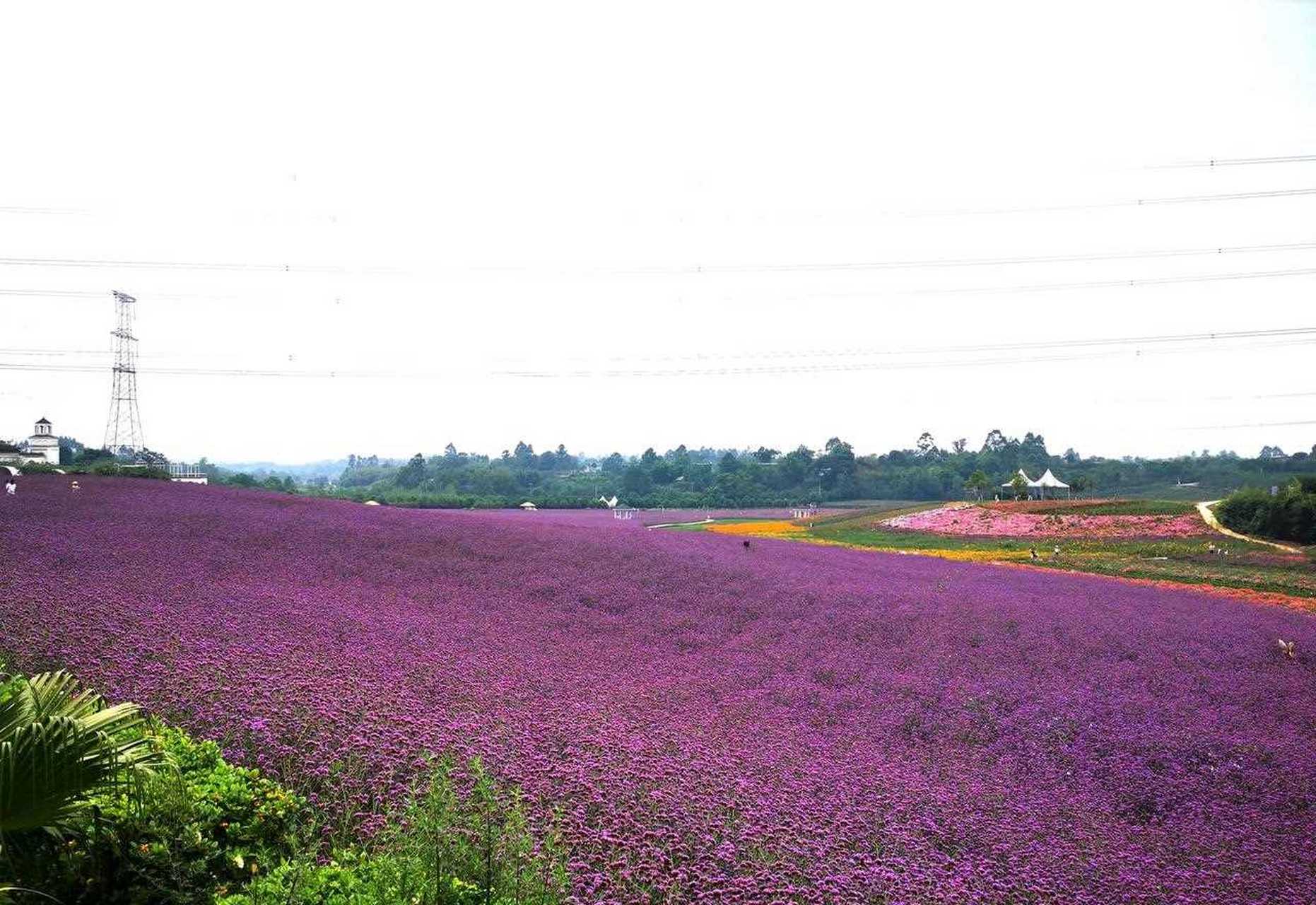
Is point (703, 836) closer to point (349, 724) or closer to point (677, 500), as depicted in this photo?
point (349, 724)

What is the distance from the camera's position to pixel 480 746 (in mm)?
4387

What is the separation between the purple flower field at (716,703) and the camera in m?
4.06

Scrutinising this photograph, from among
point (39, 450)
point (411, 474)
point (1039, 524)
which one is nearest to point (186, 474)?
point (39, 450)

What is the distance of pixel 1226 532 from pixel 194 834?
92.7 ft

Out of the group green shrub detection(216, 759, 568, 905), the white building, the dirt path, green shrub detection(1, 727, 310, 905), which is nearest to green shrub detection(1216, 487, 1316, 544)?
the dirt path

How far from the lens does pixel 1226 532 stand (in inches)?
898

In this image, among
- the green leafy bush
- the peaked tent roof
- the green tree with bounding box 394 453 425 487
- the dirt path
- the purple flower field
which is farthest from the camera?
the peaked tent roof

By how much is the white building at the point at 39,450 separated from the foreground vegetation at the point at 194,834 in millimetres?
22560

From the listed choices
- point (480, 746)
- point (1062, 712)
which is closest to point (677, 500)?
point (1062, 712)

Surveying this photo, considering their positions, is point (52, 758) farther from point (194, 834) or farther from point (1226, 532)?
point (1226, 532)

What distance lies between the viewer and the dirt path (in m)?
19.7

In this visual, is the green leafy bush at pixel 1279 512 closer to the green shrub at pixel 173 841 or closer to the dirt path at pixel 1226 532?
the dirt path at pixel 1226 532

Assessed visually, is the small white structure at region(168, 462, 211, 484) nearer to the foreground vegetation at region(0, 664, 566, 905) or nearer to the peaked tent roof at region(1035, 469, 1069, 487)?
the foreground vegetation at region(0, 664, 566, 905)

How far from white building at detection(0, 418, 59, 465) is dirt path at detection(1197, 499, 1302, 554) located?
35.3 meters
